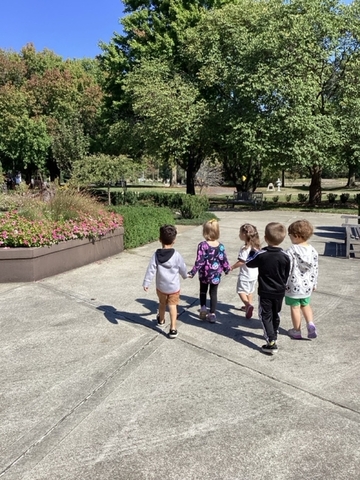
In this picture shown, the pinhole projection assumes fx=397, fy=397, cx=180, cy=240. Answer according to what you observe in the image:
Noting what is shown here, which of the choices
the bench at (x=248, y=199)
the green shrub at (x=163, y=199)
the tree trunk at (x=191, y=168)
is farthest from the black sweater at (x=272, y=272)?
the tree trunk at (x=191, y=168)

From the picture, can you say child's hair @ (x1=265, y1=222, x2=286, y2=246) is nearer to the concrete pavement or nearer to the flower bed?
the concrete pavement

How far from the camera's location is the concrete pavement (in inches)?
94.6

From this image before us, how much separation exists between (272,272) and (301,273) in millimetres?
489

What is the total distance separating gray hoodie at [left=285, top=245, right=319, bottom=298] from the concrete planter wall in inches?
173

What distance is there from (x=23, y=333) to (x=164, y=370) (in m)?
1.83

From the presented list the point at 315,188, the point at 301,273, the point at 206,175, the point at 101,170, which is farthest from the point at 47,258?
the point at 206,175

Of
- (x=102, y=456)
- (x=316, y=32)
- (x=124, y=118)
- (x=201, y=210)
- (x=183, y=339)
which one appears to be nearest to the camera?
(x=102, y=456)

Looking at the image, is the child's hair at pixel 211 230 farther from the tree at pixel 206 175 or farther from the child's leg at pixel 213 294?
the tree at pixel 206 175

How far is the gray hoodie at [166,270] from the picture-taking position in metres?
4.28

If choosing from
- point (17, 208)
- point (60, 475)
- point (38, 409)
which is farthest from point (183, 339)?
point (17, 208)

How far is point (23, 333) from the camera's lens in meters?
4.43

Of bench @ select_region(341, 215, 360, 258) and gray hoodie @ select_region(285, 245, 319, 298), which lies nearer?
gray hoodie @ select_region(285, 245, 319, 298)

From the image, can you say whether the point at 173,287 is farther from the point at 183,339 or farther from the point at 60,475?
the point at 60,475

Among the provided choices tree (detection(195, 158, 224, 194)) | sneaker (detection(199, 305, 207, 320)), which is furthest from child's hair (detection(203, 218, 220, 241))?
tree (detection(195, 158, 224, 194))
